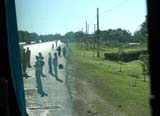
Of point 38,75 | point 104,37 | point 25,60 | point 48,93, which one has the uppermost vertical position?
point 104,37

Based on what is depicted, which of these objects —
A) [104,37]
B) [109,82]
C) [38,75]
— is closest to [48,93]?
[38,75]

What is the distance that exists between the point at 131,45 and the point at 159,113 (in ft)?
2.13

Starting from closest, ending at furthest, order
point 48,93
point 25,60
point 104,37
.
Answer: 1. point 104,37
2. point 25,60
3. point 48,93

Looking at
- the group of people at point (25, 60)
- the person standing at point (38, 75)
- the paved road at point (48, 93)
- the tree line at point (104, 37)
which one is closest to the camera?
the tree line at point (104, 37)

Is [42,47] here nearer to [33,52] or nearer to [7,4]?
[33,52]

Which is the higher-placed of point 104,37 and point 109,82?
point 104,37

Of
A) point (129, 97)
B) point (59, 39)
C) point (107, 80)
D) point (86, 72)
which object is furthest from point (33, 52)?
point (129, 97)

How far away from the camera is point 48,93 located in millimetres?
2029

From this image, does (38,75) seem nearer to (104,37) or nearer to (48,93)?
(48,93)

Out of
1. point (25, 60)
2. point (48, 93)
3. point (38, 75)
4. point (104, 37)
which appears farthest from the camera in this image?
point (48, 93)

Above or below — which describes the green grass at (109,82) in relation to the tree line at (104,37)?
below

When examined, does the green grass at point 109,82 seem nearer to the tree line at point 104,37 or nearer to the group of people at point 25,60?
the tree line at point 104,37

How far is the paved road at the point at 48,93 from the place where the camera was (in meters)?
1.76

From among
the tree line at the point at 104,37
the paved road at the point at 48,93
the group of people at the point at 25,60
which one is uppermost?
the tree line at the point at 104,37
